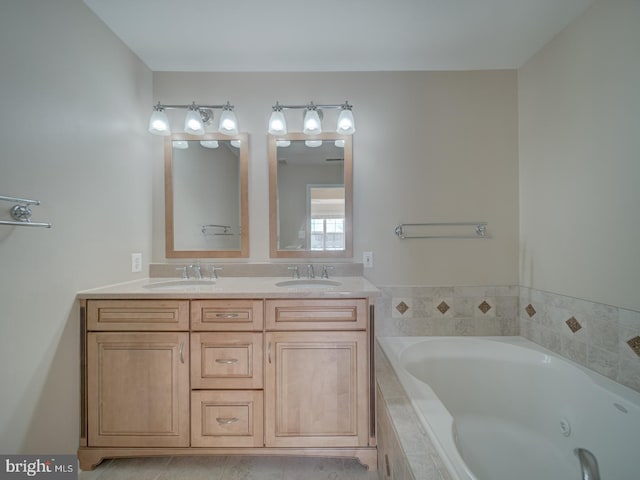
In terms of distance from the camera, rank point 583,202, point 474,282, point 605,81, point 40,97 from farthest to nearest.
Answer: point 474,282 < point 583,202 < point 605,81 < point 40,97

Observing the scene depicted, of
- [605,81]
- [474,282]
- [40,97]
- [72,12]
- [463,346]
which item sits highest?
[72,12]

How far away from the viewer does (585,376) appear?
128 cm

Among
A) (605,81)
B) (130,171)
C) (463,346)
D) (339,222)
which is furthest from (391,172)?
(130,171)

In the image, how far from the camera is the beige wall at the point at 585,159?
1.18 metres

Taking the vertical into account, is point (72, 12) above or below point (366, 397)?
above

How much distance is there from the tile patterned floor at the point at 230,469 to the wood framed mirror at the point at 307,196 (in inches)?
46.2

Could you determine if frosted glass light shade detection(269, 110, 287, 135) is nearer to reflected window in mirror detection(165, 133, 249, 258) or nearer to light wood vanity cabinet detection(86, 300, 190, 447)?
reflected window in mirror detection(165, 133, 249, 258)

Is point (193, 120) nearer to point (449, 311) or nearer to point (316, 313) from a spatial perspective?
point (316, 313)

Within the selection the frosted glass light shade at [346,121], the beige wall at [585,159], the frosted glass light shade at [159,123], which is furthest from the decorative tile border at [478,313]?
the frosted glass light shade at [159,123]

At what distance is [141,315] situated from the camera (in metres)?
1.36

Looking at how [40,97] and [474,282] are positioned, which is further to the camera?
[474,282]

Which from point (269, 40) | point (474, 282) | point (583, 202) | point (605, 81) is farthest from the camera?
point (474, 282)

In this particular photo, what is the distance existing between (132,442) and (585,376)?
229cm

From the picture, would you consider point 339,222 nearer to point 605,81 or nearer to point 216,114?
point 216,114
